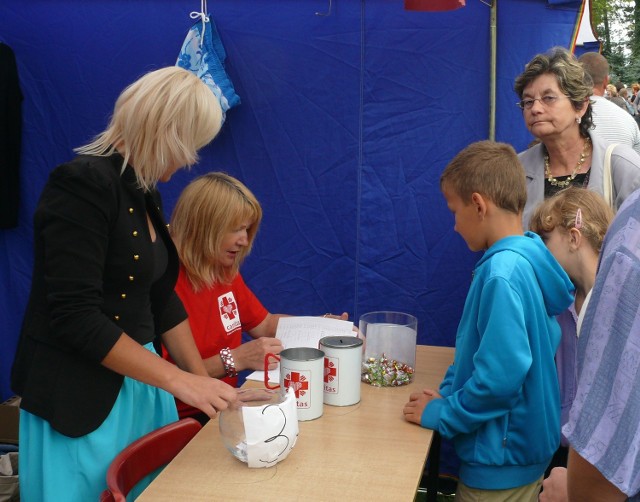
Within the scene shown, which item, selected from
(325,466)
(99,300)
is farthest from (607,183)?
(99,300)

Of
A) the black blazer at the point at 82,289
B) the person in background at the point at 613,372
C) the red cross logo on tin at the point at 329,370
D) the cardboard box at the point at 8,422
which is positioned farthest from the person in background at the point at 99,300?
the cardboard box at the point at 8,422

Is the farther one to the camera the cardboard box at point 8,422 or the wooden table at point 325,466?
the cardboard box at point 8,422

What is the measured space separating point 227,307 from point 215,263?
159 millimetres

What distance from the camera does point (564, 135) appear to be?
7.88 feet

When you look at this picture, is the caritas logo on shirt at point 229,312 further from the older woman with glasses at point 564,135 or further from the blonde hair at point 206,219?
the older woman with glasses at point 564,135

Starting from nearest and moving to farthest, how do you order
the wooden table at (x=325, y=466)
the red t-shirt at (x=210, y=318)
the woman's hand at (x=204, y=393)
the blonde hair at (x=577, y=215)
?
1. the wooden table at (x=325, y=466)
2. the woman's hand at (x=204, y=393)
3. the blonde hair at (x=577, y=215)
4. the red t-shirt at (x=210, y=318)

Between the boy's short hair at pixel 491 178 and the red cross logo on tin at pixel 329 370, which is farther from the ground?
the boy's short hair at pixel 491 178

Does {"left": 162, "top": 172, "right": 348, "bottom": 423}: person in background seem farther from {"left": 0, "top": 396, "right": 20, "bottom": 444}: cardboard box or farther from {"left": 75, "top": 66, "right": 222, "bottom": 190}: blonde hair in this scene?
{"left": 0, "top": 396, "right": 20, "bottom": 444}: cardboard box

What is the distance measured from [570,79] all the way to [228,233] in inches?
50.4

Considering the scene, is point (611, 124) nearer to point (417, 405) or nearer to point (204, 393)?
point (417, 405)

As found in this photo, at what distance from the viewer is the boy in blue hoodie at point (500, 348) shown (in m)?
1.47

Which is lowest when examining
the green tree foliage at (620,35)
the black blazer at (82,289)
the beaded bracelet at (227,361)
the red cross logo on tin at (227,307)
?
the beaded bracelet at (227,361)

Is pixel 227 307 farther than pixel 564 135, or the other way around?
pixel 564 135

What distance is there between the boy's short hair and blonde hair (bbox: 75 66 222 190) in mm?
596
